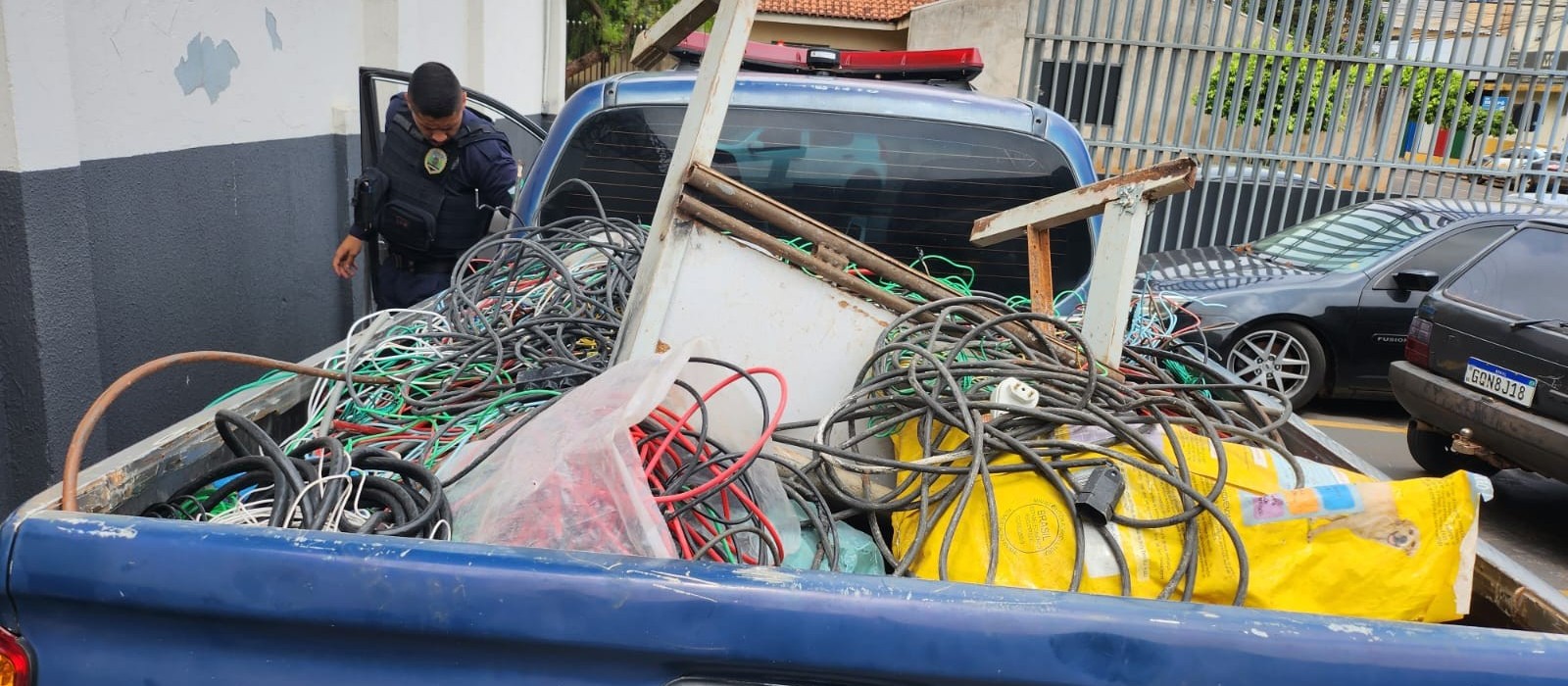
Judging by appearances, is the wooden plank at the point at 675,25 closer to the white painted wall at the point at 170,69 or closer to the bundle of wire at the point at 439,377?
the bundle of wire at the point at 439,377

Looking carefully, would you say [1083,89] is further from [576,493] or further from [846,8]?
[846,8]

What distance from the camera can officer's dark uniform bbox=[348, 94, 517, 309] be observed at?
168 inches

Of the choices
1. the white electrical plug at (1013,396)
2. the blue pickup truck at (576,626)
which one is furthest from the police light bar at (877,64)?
the blue pickup truck at (576,626)

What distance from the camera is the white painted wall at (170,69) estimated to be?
3.22 m

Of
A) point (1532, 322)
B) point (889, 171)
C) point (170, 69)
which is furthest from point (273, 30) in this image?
point (1532, 322)

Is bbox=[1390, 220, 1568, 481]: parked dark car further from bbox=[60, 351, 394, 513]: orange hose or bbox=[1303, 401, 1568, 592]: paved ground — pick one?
bbox=[60, 351, 394, 513]: orange hose

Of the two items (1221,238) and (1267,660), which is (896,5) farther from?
(1267,660)

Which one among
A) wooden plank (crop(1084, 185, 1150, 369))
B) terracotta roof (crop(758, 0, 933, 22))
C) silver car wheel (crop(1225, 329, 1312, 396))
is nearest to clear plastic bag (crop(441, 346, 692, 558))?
wooden plank (crop(1084, 185, 1150, 369))

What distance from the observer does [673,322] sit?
2.25m

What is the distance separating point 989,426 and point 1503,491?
19.7 ft

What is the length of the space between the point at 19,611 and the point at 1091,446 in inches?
62.8

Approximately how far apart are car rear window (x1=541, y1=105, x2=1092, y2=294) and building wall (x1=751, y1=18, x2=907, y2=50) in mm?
21506

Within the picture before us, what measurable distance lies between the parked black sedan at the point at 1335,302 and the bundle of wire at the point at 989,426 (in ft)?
16.6

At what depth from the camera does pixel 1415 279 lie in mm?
7078
